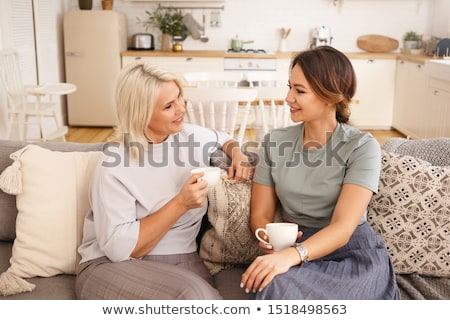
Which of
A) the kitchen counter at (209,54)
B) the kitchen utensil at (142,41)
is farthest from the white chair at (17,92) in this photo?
the kitchen utensil at (142,41)

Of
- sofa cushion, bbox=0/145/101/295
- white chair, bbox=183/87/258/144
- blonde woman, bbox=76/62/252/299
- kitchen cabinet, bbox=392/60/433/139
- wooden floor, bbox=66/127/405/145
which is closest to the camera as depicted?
blonde woman, bbox=76/62/252/299

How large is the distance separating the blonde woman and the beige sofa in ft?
0.32

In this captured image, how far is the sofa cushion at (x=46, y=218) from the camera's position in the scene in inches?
72.1

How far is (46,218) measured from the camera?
1.84 metres

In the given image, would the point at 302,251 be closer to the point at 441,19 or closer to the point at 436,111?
the point at 436,111

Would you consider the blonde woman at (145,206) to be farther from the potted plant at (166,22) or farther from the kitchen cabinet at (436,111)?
the potted plant at (166,22)

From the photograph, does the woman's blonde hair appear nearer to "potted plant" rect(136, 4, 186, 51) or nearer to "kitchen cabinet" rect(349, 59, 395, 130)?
"kitchen cabinet" rect(349, 59, 395, 130)

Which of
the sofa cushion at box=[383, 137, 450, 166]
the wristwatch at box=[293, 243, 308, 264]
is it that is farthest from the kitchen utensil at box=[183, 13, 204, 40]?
the wristwatch at box=[293, 243, 308, 264]

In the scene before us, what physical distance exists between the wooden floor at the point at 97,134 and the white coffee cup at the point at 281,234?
4.61m

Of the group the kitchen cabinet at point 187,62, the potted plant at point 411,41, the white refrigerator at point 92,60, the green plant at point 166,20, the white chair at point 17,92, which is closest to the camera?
the white chair at point 17,92

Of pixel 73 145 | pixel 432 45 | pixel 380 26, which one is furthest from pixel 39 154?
pixel 380 26

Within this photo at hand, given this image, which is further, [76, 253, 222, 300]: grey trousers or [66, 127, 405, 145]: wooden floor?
[66, 127, 405, 145]: wooden floor

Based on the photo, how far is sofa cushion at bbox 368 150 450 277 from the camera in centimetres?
184

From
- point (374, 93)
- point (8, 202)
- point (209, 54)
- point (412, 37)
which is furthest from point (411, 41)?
point (8, 202)
